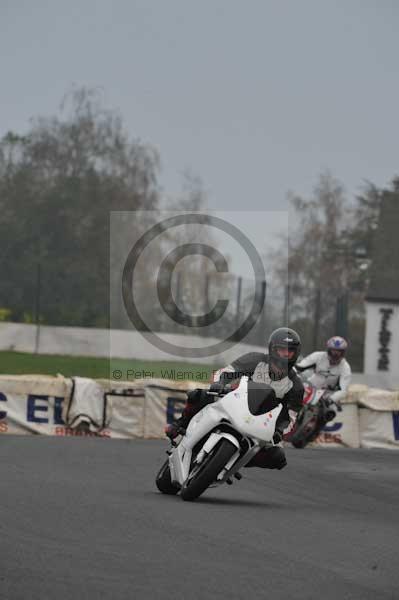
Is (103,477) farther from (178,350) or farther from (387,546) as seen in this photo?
(178,350)

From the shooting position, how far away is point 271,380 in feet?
37.8

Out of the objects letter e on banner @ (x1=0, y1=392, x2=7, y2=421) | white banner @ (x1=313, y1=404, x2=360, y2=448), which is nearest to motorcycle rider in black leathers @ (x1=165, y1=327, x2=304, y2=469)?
letter e on banner @ (x1=0, y1=392, x2=7, y2=421)

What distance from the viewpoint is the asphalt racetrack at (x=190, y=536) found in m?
6.80

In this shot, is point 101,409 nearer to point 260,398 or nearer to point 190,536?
point 260,398

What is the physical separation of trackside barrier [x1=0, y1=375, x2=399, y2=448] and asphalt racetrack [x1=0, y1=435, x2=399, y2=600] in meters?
5.95

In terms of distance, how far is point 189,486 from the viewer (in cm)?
1097

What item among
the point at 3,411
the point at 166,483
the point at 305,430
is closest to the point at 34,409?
the point at 3,411

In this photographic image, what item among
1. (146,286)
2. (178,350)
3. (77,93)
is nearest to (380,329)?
(178,350)

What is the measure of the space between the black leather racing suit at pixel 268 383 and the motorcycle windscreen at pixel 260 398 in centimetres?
24

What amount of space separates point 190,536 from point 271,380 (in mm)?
3100

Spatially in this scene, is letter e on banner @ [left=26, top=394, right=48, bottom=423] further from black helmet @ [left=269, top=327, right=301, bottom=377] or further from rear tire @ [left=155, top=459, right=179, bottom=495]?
black helmet @ [left=269, top=327, right=301, bottom=377]

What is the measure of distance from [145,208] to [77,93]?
6764 millimetres

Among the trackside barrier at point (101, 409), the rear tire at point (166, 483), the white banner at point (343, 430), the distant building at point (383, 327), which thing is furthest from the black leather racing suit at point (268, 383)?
the distant building at point (383, 327)

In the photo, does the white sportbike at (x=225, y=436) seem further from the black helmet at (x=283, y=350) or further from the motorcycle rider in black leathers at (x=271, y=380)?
the black helmet at (x=283, y=350)
